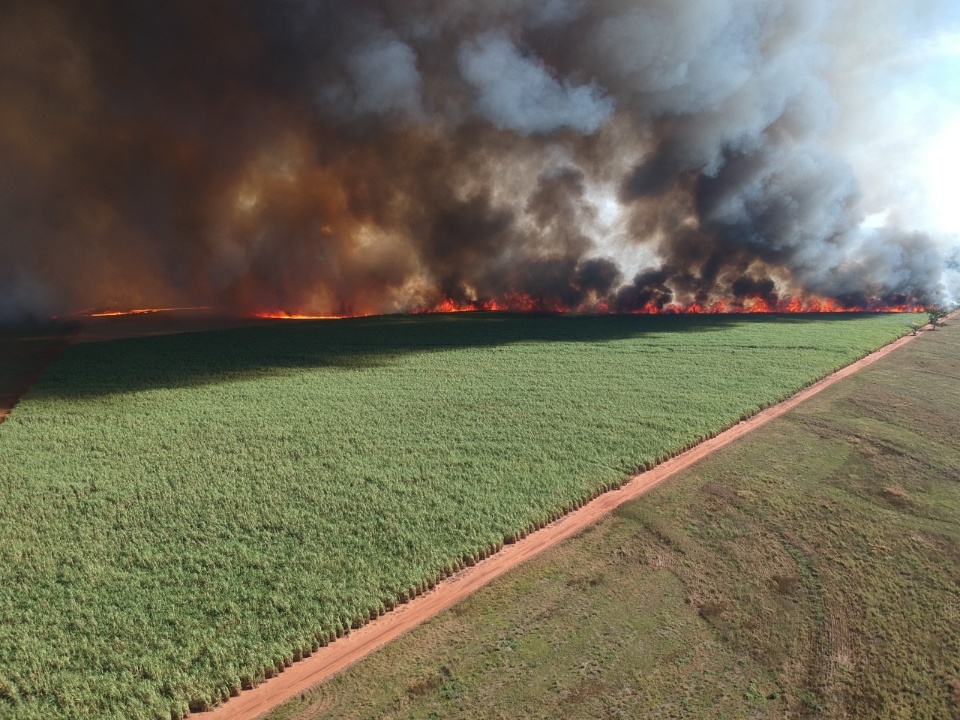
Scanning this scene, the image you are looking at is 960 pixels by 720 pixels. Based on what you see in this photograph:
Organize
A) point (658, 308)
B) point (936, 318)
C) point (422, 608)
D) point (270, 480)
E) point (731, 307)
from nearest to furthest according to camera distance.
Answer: point (422, 608), point (270, 480), point (936, 318), point (658, 308), point (731, 307)

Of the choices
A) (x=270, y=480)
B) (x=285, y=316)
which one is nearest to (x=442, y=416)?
(x=270, y=480)

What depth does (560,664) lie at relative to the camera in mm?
6613

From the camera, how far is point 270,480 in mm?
11242

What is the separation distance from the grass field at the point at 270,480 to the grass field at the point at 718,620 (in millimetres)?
1110

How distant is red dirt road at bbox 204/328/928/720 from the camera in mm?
6340

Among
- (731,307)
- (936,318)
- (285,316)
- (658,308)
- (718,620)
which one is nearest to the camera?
(718,620)

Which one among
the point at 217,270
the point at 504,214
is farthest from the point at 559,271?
→ the point at 217,270

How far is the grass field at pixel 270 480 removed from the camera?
6922 millimetres

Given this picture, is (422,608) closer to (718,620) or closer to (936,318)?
(718,620)

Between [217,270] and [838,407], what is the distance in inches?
1259

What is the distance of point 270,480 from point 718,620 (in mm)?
7659

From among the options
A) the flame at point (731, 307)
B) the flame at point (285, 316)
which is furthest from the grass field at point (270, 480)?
the flame at point (731, 307)

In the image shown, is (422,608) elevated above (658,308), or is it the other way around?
(658,308)

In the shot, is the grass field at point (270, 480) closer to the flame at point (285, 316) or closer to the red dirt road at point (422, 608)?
the red dirt road at point (422, 608)
